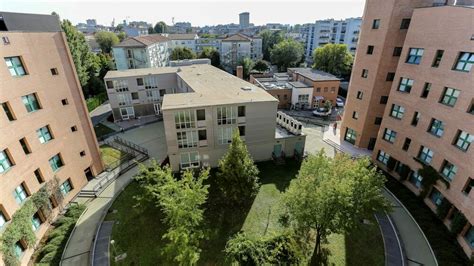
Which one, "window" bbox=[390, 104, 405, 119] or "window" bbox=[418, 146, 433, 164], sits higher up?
"window" bbox=[390, 104, 405, 119]

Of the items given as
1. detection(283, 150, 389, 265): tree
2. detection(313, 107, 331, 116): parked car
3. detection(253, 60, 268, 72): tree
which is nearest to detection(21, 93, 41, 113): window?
detection(283, 150, 389, 265): tree

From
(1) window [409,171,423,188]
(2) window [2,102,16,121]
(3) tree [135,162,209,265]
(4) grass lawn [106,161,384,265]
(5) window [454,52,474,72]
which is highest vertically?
(5) window [454,52,474,72]

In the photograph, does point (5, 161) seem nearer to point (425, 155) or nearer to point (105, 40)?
point (425, 155)

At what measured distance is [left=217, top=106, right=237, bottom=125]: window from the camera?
26.9 metres

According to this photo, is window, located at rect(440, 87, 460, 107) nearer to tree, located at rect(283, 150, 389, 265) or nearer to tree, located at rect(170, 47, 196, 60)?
tree, located at rect(283, 150, 389, 265)

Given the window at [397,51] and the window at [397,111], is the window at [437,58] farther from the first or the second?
the window at [397,51]

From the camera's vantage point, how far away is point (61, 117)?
23.6 meters

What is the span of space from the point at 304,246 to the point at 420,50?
2268 centimetres

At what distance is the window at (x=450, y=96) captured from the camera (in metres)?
20.5

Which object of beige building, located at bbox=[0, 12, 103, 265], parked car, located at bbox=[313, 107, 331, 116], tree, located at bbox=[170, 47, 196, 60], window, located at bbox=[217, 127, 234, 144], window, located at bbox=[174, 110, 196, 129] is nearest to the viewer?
beige building, located at bbox=[0, 12, 103, 265]

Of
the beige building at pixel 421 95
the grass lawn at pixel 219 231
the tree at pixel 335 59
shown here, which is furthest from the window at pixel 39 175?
the tree at pixel 335 59

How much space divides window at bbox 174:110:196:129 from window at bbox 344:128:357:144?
23.8 m

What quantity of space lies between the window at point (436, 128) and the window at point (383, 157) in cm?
672

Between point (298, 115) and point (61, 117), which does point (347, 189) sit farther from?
point (298, 115)
